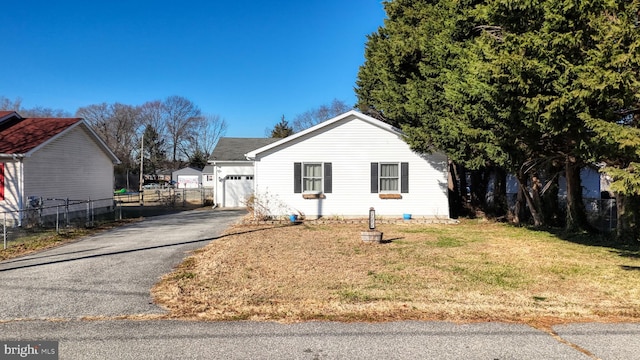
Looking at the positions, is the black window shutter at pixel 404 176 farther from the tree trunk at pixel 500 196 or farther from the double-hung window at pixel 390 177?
the tree trunk at pixel 500 196

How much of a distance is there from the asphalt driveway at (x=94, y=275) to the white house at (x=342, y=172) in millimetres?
3819

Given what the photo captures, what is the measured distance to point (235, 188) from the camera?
2173 cm

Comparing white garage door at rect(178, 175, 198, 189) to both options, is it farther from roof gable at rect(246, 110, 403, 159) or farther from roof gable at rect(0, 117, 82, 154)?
roof gable at rect(246, 110, 403, 159)

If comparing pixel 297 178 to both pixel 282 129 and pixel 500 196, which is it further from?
pixel 282 129

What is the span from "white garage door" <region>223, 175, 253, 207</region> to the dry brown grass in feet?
37.7

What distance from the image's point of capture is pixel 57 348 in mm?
3744

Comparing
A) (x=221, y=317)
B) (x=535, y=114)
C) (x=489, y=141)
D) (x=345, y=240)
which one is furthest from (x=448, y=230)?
(x=221, y=317)

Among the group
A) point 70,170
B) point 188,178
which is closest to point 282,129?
point 188,178

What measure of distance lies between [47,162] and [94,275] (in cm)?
1094

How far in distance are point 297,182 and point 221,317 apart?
10.1 metres

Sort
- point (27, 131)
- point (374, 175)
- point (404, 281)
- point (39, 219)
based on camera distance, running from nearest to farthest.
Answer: point (404, 281) → point (39, 219) → point (374, 175) → point (27, 131)

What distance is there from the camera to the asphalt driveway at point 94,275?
4898 millimetres

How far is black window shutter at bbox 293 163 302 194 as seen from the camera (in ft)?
47.6

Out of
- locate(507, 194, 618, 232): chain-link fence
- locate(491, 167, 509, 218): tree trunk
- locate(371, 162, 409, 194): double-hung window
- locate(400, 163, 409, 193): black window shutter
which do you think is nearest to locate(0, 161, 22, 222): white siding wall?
locate(371, 162, 409, 194): double-hung window
